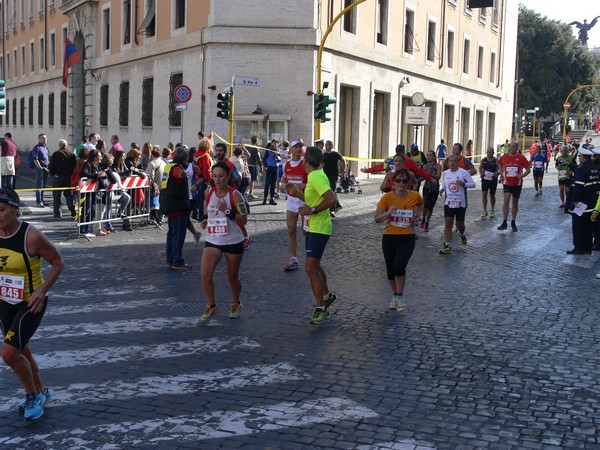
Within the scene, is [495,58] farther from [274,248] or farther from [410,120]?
[274,248]

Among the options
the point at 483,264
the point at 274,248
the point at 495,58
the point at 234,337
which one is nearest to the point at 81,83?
the point at 495,58

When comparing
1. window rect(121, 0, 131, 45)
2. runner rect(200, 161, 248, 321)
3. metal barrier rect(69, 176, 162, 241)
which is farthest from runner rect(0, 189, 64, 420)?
window rect(121, 0, 131, 45)

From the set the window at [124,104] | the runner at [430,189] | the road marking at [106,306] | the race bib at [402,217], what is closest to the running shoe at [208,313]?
the road marking at [106,306]

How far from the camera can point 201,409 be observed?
210 inches

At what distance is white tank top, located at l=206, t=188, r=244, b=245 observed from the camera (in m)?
7.96

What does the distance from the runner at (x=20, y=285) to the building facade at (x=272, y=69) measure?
1877cm

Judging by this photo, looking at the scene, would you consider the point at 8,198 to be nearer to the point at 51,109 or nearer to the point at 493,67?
the point at 51,109

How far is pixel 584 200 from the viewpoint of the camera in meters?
13.3

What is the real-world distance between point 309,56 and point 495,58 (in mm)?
24478

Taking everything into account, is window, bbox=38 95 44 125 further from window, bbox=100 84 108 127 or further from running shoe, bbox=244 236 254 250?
running shoe, bbox=244 236 254 250

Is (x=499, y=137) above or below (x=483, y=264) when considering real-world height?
above

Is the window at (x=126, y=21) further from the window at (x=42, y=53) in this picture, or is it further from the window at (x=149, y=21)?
the window at (x=42, y=53)

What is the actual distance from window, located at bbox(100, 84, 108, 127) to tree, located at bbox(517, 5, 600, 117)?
128ft

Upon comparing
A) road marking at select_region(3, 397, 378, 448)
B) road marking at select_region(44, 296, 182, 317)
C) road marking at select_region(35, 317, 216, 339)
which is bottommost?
road marking at select_region(3, 397, 378, 448)
